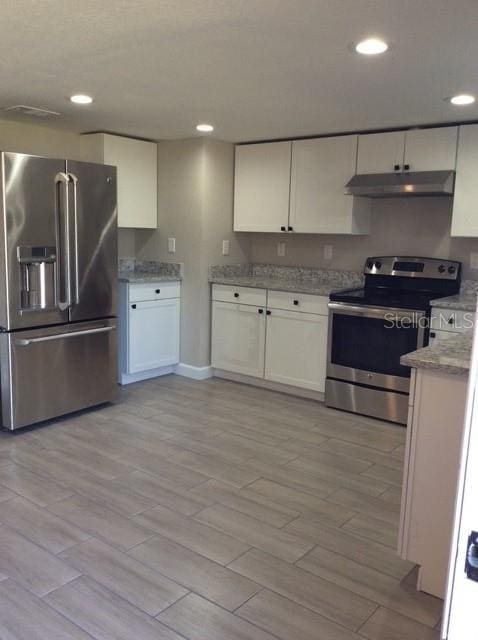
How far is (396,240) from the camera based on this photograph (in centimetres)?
432

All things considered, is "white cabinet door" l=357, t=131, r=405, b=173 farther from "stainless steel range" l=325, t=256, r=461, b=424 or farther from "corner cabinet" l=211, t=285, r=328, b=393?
"corner cabinet" l=211, t=285, r=328, b=393

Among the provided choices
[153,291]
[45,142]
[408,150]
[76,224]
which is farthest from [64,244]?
[408,150]

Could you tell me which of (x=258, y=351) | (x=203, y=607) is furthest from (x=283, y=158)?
(x=203, y=607)

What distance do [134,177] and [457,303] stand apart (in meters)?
2.82

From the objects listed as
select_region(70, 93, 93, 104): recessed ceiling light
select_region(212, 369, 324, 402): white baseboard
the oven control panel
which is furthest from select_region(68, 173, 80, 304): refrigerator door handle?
the oven control panel

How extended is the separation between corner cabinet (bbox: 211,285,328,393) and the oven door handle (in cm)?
12

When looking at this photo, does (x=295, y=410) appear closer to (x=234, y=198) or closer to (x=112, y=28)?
(x=234, y=198)

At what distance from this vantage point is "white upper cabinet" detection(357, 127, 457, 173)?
3709mm

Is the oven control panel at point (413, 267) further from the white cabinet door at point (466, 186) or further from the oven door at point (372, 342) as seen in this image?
the oven door at point (372, 342)

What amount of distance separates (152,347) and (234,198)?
1.53m

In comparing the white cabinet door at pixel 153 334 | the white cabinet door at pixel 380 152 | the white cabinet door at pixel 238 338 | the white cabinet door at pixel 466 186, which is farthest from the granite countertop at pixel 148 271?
the white cabinet door at pixel 466 186

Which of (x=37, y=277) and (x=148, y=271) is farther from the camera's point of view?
(x=148, y=271)

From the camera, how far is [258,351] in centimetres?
461

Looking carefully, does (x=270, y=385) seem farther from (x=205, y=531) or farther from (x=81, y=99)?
(x=81, y=99)
